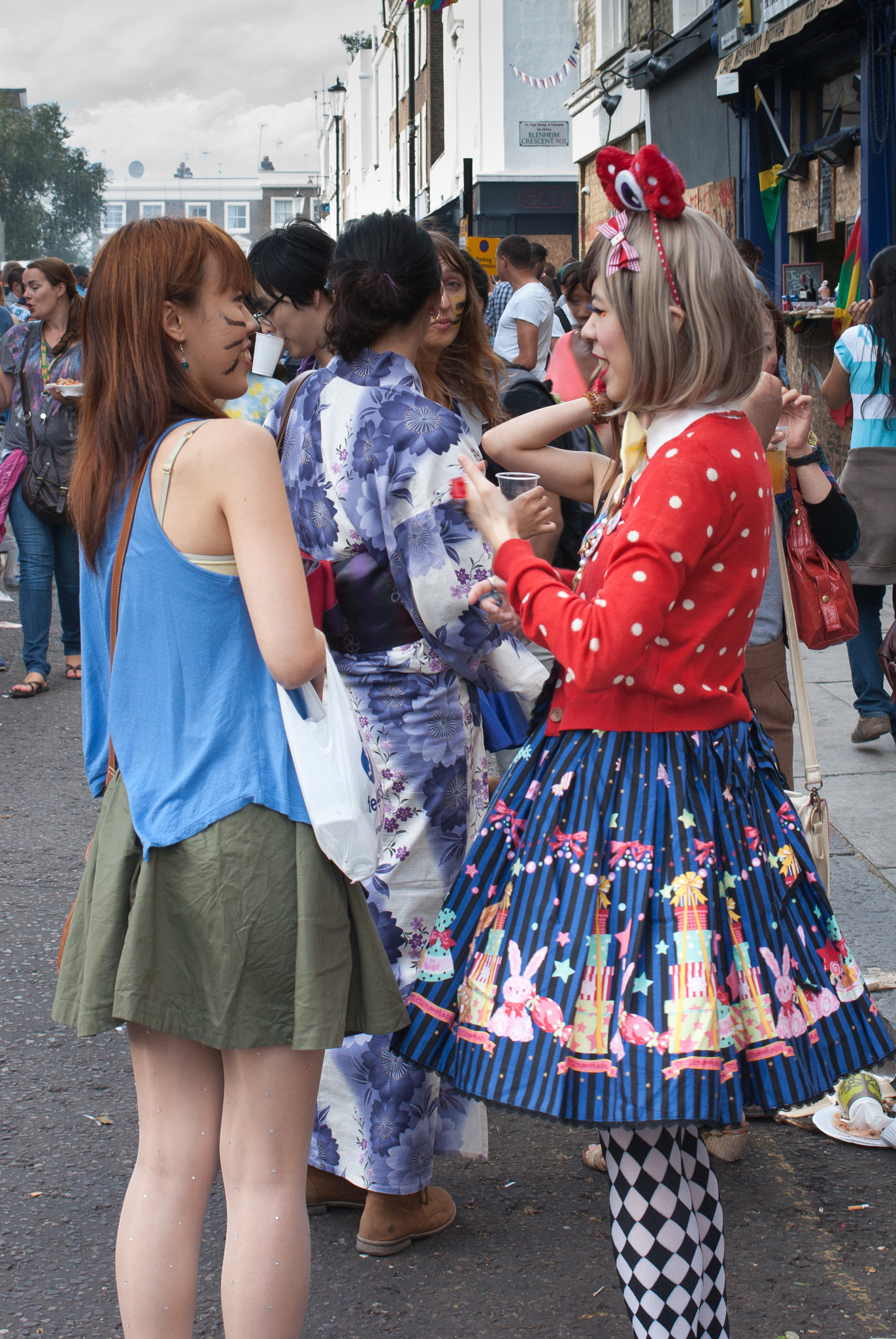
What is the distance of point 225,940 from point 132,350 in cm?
82

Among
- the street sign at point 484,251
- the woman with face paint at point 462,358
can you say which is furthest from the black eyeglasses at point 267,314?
the street sign at point 484,251

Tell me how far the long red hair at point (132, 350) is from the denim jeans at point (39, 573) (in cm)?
560

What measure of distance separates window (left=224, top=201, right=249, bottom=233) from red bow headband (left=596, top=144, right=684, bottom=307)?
384ft

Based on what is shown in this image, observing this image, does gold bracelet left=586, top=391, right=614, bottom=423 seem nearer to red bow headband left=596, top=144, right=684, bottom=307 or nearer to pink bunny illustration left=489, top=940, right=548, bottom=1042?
red bow headband left=596, top=144, right=684, bottom=307

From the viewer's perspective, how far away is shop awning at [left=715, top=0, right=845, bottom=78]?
34.5ft

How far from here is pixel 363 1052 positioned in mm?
2607

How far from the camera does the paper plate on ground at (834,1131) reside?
2988 mm

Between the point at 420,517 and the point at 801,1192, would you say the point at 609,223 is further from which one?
the point at 801,1192

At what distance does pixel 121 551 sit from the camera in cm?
179

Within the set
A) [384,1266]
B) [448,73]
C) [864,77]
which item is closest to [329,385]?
[384,1266]

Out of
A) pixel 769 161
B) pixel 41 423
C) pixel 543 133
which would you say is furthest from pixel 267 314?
pixel 543 133

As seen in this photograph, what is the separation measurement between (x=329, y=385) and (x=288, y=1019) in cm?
128

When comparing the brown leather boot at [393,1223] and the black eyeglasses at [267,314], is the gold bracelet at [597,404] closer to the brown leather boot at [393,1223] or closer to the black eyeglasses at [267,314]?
the black eyeglasses at [267,314]

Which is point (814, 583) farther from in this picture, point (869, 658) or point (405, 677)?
point (869, 658)
